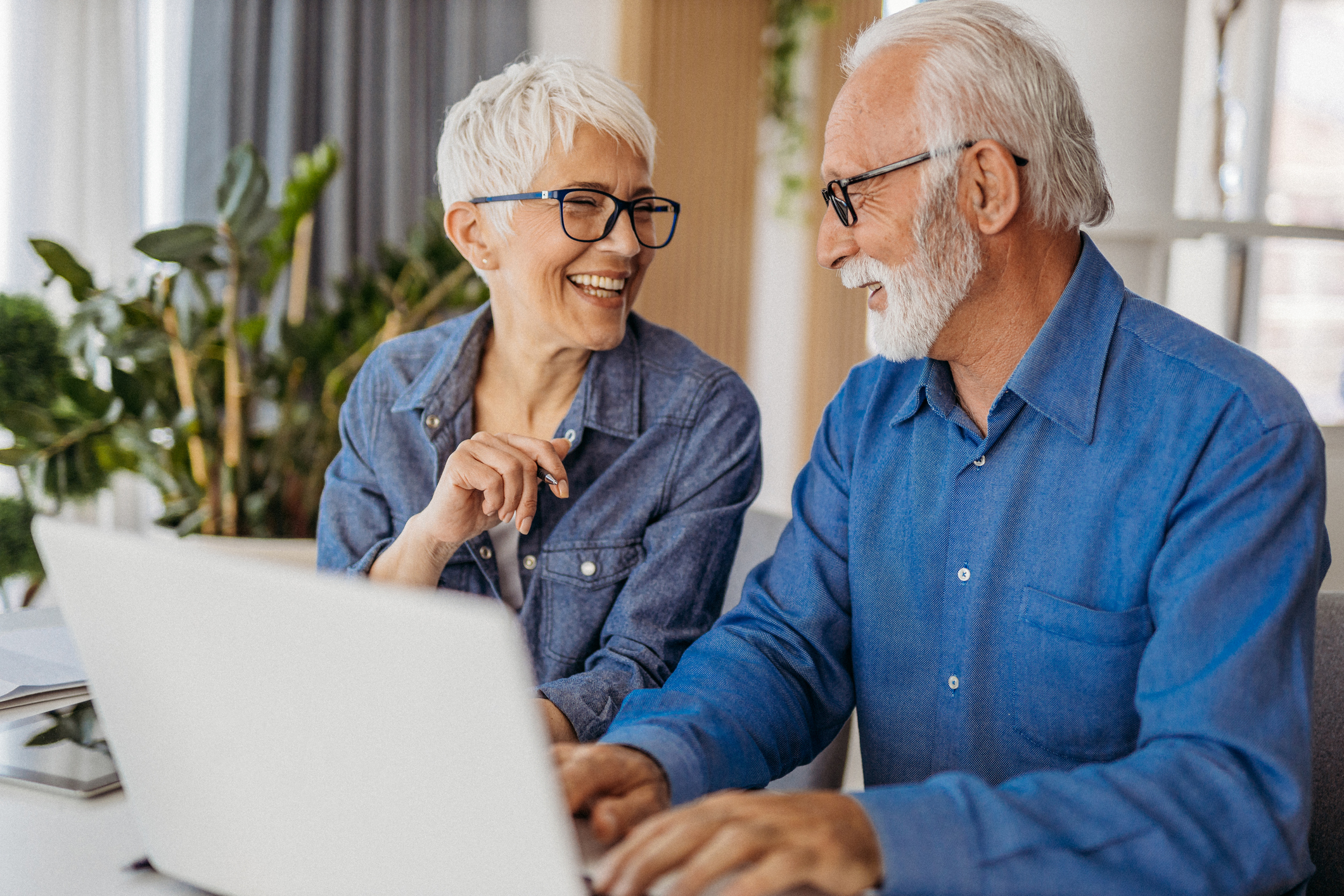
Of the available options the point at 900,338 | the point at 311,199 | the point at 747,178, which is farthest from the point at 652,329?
the point at 747,178

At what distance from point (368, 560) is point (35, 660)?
387mm

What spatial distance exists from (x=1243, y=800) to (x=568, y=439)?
91 cm

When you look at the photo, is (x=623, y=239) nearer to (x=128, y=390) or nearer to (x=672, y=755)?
(x=672, y=755)

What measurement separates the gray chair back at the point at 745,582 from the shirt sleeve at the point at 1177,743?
0.22 meters

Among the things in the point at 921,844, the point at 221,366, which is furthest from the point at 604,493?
the point at 221,366

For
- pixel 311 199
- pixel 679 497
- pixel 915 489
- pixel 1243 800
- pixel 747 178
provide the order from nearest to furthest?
pixel 1243 800, pixel 915 489, pixel 679 497, pixel 311 199, pixel 747 178

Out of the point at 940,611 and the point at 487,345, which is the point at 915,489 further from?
the point at 487,345

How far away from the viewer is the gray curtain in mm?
3299

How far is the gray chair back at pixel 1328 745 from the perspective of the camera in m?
1.11

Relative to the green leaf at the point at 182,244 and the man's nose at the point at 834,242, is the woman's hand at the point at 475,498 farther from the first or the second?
the green leaf at the point at 182,244

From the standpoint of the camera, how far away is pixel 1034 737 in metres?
1.11

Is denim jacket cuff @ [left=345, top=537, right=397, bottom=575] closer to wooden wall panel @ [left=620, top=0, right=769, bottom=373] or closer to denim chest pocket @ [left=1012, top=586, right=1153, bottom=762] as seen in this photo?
denim chest pocket @ [left=1012, top=586, right=1153, bottom=762]

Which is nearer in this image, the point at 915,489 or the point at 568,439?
the point at 915,489

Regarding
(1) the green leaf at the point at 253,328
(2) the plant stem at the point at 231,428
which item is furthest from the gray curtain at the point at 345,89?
(2) the plant stem at the point at 231,428
